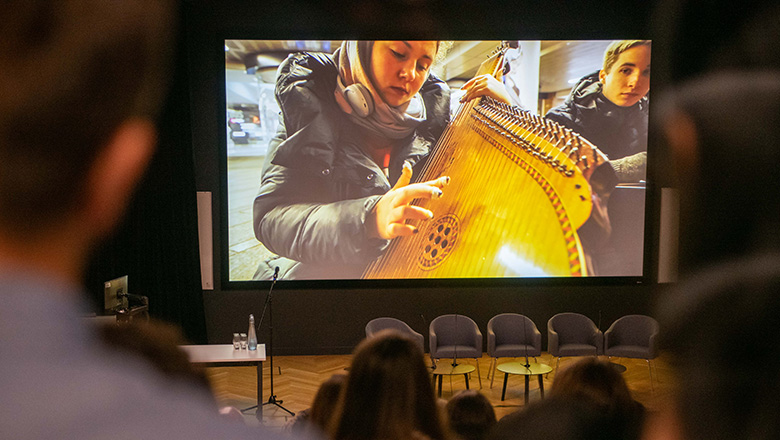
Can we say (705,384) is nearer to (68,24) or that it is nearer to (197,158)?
(68,24)

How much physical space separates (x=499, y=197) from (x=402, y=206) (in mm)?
1196

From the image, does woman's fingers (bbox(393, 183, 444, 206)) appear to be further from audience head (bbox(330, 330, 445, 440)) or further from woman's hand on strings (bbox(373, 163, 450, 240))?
Result: audience head (bbox(330, 330, 445, 440))

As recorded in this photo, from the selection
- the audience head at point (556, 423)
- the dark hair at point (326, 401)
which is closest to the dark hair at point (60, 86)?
the audience head at point (556, 423)

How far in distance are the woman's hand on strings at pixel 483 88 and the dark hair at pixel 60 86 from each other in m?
7.42

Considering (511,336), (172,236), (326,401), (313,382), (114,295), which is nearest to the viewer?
(326,401)

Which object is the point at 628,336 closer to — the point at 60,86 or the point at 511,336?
the point at 511,336

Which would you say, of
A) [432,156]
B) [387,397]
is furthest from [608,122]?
[387,397]

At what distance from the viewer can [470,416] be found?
8.78 feet

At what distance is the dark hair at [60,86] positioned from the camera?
8.1 inches

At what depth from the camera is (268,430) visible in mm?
271

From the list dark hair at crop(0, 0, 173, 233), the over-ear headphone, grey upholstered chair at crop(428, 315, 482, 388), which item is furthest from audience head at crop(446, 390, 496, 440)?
the over-ear headphone

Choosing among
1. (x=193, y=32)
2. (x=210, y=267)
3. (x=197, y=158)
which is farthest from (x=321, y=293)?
(x=193, y=32)

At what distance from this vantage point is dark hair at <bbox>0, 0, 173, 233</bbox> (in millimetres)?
205

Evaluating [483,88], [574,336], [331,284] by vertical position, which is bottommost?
[574,336]
